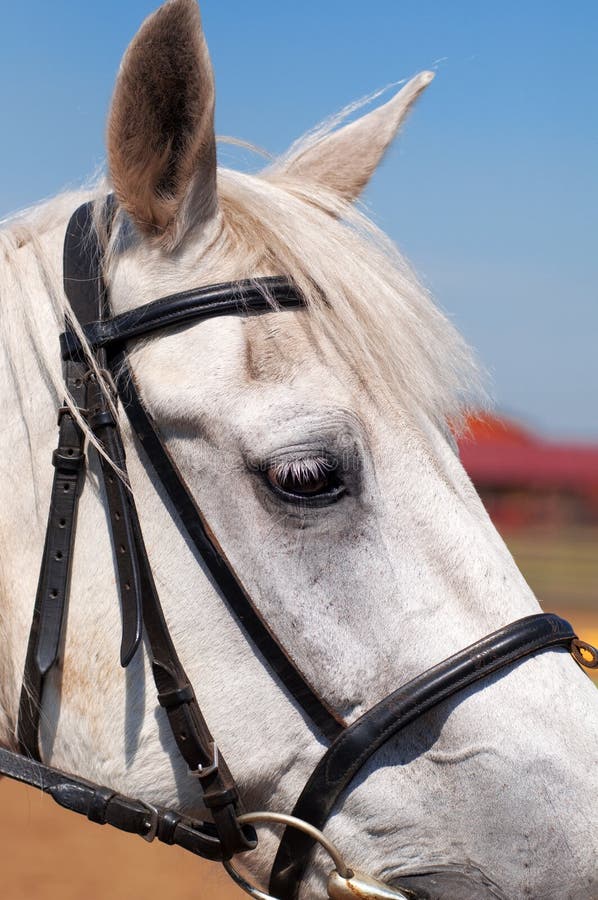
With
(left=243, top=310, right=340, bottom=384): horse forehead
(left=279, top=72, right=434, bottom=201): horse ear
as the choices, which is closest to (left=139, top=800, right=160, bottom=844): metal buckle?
(left=243, top=310, right=340, bottom=384): horse forehead

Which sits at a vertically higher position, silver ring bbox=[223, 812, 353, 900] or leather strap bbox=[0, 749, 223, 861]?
silver ring bbox=[223, 812, 353, 900]

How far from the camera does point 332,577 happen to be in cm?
151

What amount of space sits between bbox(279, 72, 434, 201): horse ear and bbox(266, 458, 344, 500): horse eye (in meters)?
0.93

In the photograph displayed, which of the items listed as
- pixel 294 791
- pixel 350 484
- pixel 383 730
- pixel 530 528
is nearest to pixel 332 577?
pixel 350 484

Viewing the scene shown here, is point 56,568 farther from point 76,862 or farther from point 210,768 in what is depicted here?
point 76,862

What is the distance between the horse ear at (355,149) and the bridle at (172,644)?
66cm

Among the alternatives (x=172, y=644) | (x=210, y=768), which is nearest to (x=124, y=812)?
(x=210, y=768)

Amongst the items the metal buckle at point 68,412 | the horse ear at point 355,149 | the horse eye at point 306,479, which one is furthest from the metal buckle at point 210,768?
the horse ear at point 355,149

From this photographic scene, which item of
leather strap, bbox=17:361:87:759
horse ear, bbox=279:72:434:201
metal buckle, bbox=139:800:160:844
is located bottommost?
metal buckle, bbox=139:800:160:844

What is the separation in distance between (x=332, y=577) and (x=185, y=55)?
94 centimetres

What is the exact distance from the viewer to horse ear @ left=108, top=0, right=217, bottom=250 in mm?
1519

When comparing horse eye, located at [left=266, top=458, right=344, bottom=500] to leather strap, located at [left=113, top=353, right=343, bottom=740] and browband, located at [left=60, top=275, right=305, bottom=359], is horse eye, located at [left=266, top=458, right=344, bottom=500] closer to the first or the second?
leather strap, located at [left=113, top=353, right=343, bottom=740]

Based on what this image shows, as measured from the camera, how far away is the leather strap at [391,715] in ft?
4.69

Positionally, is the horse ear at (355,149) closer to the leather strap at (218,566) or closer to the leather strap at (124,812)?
the leather strap at (218,566)
